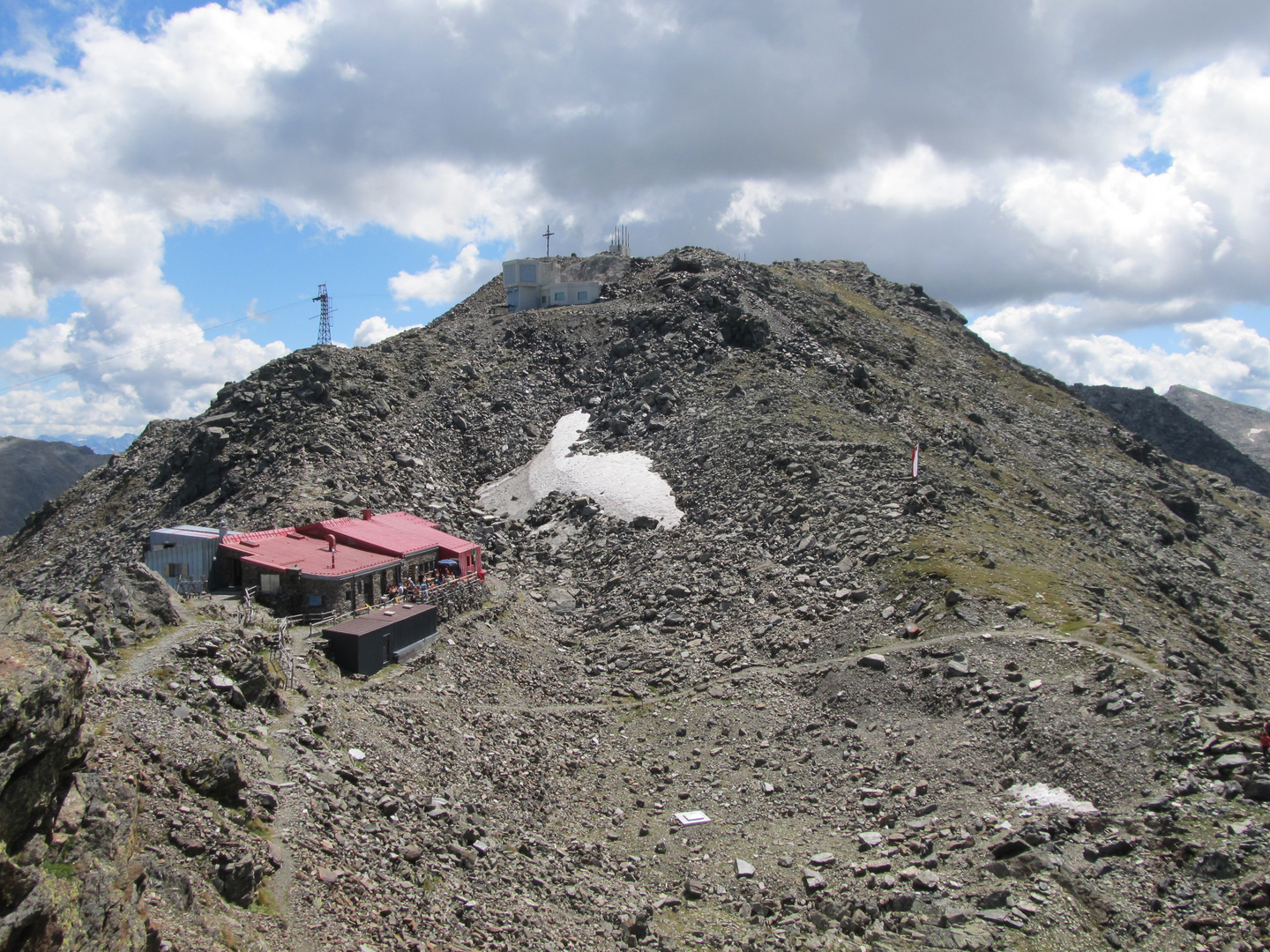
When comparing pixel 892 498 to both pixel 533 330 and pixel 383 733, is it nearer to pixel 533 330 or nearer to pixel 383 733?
pixel 383 733

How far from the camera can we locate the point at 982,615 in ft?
116

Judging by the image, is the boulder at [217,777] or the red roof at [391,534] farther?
the red roof at [391,534]

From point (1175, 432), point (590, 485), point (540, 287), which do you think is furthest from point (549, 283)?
point (1175, 432)

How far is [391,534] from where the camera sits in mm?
44656

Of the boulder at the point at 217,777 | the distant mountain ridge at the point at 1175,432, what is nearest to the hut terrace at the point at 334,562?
the boulder at the point at 217,777

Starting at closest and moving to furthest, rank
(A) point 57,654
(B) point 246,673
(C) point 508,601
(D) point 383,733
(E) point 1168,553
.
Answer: (A) point 57,654
(B) point 246,673
(D) point 383,733
(C) point 508,601
(E) point 1168,553

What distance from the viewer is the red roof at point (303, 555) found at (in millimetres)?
35938

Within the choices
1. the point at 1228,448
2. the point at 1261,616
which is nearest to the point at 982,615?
the point at 1261,616

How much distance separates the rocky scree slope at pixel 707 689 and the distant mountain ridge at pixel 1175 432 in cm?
9992

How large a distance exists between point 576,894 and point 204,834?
9.94m

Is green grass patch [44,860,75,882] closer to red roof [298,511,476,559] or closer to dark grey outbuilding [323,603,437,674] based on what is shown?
dark grey outbuilding [323,603,437,674]

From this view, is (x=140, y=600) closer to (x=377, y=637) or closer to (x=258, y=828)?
(x=377, y=637)

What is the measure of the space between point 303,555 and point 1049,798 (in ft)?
101

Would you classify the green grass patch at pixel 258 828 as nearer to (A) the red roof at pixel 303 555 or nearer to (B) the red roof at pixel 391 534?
(A) the red roof at pixel 303 555
